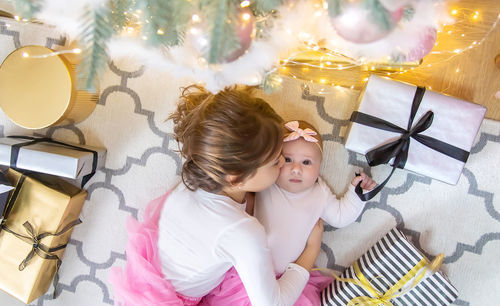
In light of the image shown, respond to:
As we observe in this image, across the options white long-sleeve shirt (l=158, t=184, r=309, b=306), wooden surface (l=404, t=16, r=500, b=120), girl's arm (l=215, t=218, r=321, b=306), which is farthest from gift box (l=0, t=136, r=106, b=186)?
wooden surface (l=404, t=16, r=500, b=120)

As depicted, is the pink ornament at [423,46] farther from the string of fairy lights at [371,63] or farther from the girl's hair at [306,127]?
the girl's hair at [306,127]

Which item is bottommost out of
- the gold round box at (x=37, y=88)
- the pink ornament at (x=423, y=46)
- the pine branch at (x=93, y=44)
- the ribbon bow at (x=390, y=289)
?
the ribbon bow at (x=390, y=289)

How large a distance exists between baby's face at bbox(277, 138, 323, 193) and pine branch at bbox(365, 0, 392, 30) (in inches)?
19.3

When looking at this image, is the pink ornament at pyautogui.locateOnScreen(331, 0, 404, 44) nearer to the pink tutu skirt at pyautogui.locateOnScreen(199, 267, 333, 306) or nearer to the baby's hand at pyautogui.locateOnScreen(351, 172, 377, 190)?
the baby's hand at pyautogui.locateOnScreen(351, 172, 377, 190)

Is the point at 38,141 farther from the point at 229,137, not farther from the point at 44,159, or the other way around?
the point at 229,137

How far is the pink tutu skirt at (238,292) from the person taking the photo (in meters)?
1.11

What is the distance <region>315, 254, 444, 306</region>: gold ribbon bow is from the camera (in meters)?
1.02

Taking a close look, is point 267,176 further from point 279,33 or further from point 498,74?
point 498,74

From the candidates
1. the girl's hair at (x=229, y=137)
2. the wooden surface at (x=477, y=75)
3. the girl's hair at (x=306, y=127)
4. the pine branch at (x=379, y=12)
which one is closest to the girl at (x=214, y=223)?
the girl's hair at (x=229, y=137)

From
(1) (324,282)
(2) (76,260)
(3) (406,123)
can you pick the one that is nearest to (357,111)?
(3) (406,123)

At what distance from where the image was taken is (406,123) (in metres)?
1.00

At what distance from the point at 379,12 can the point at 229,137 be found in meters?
0.40

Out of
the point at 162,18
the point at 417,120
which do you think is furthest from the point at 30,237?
the point at 417,120

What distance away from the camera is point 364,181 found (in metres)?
1.11
